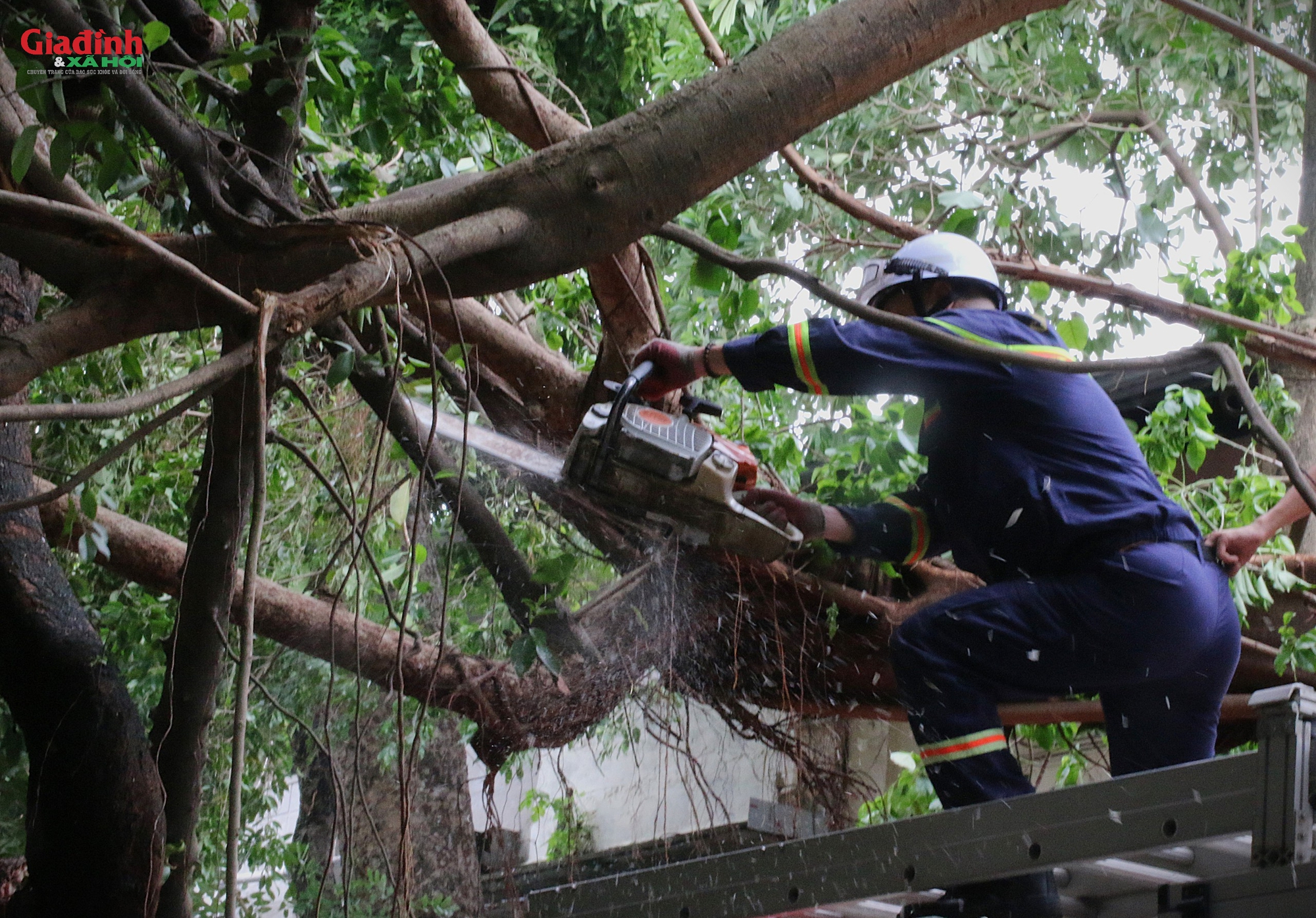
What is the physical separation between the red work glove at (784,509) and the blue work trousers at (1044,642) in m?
0.62

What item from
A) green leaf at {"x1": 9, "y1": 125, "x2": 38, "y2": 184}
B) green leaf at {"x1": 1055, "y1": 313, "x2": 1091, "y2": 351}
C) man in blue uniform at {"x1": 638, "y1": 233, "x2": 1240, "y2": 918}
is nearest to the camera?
green leaf at {"x1": 9, "y1": 125, "x2": 38, "y2": 184}

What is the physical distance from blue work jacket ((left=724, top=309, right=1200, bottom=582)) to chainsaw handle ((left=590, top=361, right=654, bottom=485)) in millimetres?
257

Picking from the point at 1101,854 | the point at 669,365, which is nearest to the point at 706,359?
the point at 669,365

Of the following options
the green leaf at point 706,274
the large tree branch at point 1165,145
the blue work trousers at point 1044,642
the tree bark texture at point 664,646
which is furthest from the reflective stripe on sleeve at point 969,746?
the large tree branch at point 1165,145

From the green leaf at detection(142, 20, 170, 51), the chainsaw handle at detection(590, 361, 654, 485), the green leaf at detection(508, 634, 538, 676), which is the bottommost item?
the green leaf at detection(508, 634, 538, 676)

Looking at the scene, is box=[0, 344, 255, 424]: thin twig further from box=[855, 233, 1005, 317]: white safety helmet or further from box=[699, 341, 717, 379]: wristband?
box=[855, 233, 1005, 317]: white safety helmet

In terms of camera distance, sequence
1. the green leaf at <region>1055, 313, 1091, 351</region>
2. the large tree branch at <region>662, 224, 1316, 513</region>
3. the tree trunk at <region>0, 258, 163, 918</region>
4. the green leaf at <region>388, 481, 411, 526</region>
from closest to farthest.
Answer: the large tree branch at <region>662, 224, 1316, 513</region> < the tree trunk at <region>0, 258, 163, 918</region> < the green leaf at <region>388, 481, 411, 526</region> < the green leaf at <region>1055, 313, 1091, 351</region>

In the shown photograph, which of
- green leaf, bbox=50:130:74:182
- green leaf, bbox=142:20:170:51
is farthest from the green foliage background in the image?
green leaf, bbox=142:20:170:51

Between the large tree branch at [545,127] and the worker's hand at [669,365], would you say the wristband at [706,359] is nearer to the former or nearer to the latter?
the worker's hand at [669,365]

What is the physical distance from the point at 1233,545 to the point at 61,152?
2.52 meters

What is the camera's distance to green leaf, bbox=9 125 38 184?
1971 millimetres

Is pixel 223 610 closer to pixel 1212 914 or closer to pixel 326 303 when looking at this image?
pixel 326 303

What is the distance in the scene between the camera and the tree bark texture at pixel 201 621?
2369 millimetres

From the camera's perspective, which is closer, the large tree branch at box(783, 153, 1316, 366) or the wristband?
the wristband
